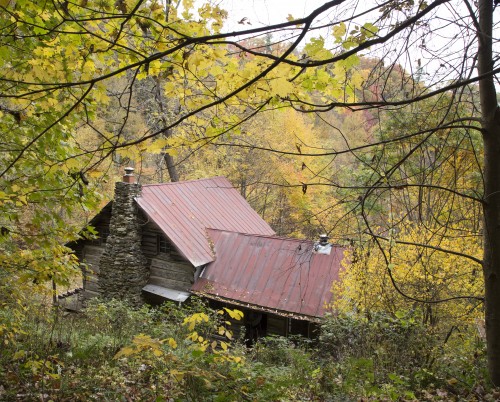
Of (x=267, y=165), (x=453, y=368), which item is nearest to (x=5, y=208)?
(x=453, y=368)

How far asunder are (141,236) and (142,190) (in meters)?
1.77

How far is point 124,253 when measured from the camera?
1427cm

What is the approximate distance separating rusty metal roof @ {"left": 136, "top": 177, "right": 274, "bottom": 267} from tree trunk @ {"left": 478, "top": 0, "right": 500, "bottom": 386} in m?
10.3

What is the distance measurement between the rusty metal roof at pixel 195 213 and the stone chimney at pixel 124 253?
1.79ft

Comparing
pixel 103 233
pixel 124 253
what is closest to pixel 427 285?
pixel 124 253

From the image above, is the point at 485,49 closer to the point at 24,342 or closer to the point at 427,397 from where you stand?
the point at 427,397

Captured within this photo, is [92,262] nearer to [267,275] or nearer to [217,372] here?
[267,275]

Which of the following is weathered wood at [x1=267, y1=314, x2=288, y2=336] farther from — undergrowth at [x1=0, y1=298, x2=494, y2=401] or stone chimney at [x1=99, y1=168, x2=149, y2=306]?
undergrowth at [x1=0, y1=298, x2=494, y2=401]

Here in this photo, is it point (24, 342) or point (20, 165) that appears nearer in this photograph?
point (20, 165)

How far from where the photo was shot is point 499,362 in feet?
11.2

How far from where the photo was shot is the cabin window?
14656 millimetres

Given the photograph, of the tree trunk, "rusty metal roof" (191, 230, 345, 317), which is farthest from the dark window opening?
the tree trunk

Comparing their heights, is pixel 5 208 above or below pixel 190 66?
below

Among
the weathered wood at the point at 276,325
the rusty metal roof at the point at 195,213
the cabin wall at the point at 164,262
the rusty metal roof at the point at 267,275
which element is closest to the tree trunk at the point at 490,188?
the rusty metal roof at the point at 267,275
